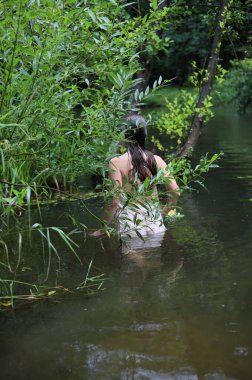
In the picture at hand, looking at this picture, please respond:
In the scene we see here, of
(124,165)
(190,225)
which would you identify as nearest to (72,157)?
(124,165)

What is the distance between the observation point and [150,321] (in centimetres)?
359

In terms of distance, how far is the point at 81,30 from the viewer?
4.38 metres

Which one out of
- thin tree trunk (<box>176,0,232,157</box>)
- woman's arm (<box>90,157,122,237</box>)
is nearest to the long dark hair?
woman's arm (<box>90,157,122,237</box>)

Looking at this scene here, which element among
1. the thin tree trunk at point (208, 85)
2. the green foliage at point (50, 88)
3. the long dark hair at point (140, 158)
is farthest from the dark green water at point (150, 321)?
the thin tree trunk at point (208, 85)

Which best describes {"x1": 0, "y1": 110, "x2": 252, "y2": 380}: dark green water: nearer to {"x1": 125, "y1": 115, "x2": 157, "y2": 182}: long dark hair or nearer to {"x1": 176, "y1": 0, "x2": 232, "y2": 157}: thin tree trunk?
{"x1": 125, "y1": 115, "x2": 157, "y2": 182}: long dark hair

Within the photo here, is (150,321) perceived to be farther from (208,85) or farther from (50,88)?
(208,85)

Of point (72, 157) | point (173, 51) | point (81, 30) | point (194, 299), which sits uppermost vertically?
point (81, 30)

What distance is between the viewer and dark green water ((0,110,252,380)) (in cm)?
300

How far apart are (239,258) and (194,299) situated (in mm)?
1173

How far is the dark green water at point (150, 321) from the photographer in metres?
3.00

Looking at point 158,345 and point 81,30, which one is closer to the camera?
point 158,345

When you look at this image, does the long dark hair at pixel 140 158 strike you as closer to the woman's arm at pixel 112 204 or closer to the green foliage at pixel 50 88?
the woman's arm at pixel 112 204

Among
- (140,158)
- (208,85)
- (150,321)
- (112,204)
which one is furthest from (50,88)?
(208,85)

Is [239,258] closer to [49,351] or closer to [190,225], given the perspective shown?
[190,225]
